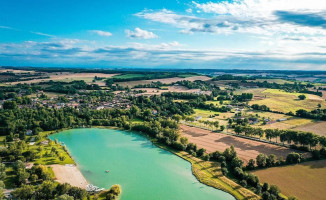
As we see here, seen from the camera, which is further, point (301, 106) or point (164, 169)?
point (301, 106)

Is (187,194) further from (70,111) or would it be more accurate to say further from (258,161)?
(70,111)

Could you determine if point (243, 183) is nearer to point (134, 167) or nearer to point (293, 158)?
point (293, 158)

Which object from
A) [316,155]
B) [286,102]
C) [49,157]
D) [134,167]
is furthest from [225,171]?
[286,102]

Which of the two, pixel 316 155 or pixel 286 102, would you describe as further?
pixel 286 102

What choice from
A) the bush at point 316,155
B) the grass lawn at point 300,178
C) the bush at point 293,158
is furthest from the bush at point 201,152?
the bush at point 316,155

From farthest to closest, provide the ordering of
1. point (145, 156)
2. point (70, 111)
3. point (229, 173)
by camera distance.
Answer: point (70, 111) → point (145, 156) → point (229, 173)

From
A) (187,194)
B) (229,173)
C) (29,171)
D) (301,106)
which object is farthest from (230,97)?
(29,171)

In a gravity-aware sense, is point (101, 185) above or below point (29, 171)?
below
